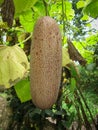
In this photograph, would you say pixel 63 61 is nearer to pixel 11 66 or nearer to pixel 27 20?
pixel 11 66

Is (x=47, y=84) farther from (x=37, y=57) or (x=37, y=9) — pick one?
(x=37, y=9)

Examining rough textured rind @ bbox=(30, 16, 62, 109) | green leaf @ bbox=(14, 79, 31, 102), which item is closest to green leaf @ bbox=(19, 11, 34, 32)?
green leaf @ bbox=(14, 79, 31, 102)

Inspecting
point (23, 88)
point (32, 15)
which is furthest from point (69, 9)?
point (23, 88)

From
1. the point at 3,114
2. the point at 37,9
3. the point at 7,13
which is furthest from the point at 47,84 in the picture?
the point at 3,114

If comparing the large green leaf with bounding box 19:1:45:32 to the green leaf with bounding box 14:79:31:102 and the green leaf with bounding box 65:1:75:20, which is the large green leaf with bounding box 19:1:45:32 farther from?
the green leaf with bounding box 65:1:75:20

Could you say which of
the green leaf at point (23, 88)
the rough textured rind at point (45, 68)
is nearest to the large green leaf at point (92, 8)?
the green leaf at point (23, 88)

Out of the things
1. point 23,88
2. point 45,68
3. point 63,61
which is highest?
point 45,68
